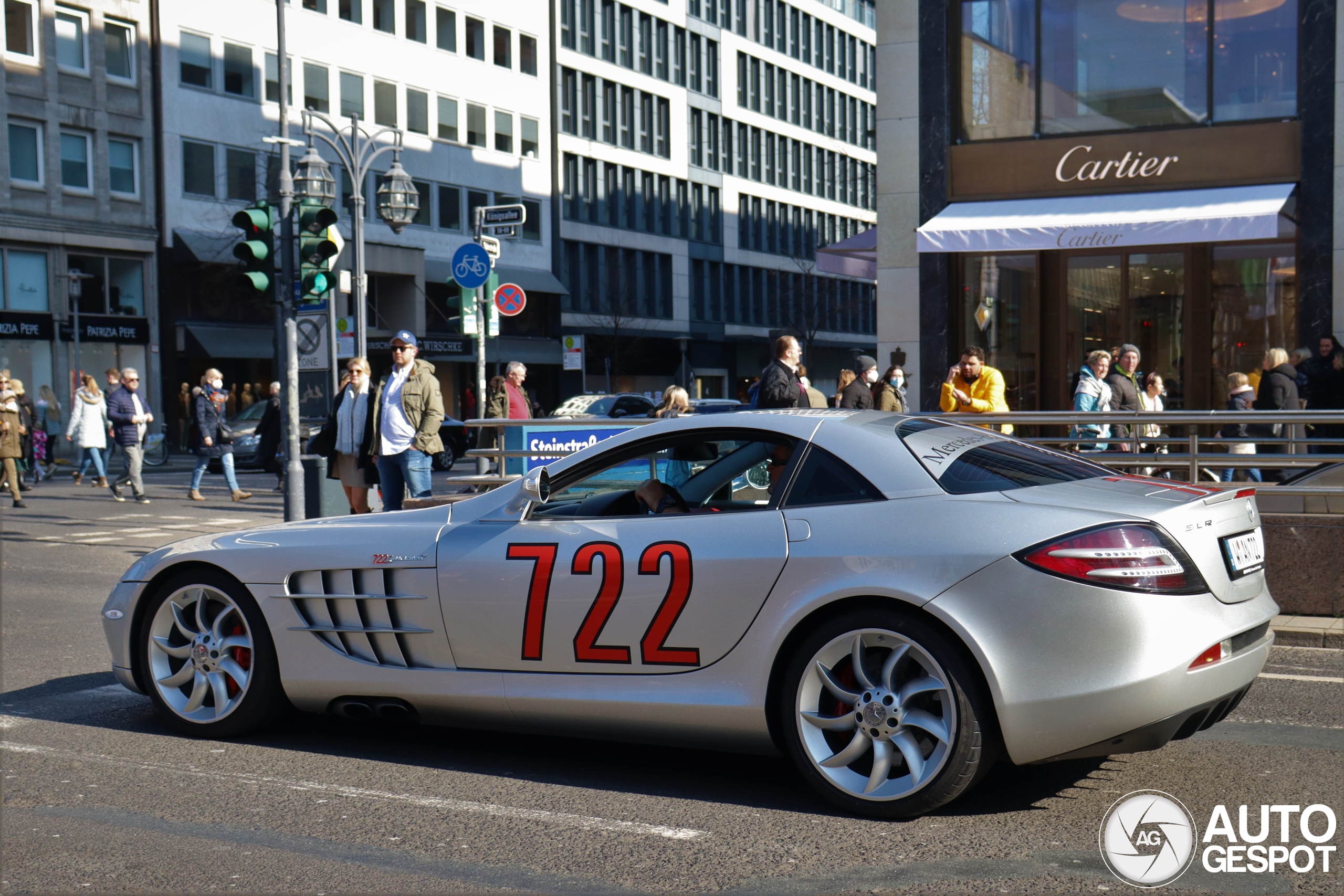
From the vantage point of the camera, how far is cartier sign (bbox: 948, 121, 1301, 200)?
55.7 feet

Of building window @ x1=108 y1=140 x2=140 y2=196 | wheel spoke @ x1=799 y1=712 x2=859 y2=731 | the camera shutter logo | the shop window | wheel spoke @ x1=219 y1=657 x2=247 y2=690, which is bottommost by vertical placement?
the camera shutter logo

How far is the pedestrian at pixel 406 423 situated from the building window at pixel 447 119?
132 feet

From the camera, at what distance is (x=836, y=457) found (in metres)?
5.06

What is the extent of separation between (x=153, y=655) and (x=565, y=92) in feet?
175

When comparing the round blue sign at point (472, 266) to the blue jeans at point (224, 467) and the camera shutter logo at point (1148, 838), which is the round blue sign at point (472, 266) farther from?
the camera shutter logo at point (1148, 838)

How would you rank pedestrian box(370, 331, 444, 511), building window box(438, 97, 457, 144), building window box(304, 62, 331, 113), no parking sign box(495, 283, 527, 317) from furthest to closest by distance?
building window box(438, 97, 457, 144) < building window box(304, 62, 331, 113) < no parking sign box(495, 283, 527, 317) < pedestrian box(370, 331, 444, 511)

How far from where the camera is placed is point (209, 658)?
5969 mm

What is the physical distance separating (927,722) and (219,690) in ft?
10.0

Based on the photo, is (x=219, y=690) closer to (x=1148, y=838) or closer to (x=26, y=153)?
(x=1148, y=838)

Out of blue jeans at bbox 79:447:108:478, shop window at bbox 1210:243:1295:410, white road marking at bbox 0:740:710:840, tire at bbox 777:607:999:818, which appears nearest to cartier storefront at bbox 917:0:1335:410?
shop window at bbox 1210:243:1295:410

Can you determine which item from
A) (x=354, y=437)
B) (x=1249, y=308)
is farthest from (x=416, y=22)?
(x=354, y=437)

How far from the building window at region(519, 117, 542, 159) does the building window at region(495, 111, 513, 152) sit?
507mm

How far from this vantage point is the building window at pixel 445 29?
50531 mm

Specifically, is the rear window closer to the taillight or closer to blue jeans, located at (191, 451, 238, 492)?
the taillight
